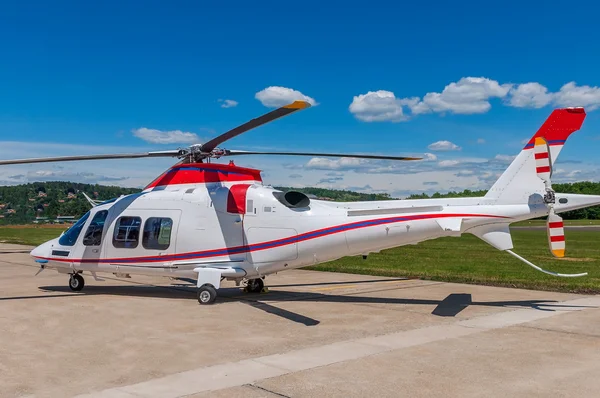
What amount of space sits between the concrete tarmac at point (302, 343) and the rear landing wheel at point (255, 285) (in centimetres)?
42

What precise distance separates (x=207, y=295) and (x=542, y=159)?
7597 mm

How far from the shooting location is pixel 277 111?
29.9 feet

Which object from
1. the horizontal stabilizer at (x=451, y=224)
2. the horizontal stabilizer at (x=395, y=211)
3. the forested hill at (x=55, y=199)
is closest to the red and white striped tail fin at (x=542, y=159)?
the horizontal stabilizer at (x=451, y=224)

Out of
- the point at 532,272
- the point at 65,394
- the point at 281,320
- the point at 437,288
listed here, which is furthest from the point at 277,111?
the point at 532,272

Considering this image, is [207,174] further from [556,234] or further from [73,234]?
[556,234]

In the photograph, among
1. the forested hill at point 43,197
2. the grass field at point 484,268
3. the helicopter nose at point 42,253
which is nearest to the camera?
the helicopter nose at point 42,253

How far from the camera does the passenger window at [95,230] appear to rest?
13492mm

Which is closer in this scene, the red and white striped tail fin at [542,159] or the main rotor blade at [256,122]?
the main rotor blade at [256,122]

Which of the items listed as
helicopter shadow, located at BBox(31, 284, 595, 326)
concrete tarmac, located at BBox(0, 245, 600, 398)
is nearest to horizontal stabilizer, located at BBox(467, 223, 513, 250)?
concrete tarmac, located at BBox(0, 245, 600, 398)

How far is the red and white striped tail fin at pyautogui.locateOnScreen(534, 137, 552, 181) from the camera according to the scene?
10570mm

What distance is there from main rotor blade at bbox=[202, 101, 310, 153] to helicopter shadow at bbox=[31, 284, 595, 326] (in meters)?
3.64

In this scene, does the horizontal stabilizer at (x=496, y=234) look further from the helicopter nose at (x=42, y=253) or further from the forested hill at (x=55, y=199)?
the forested hill at (x=55, y=199)

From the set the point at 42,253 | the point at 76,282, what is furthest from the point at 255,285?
the point at 42,253

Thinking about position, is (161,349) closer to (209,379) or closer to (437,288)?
(209,379)
